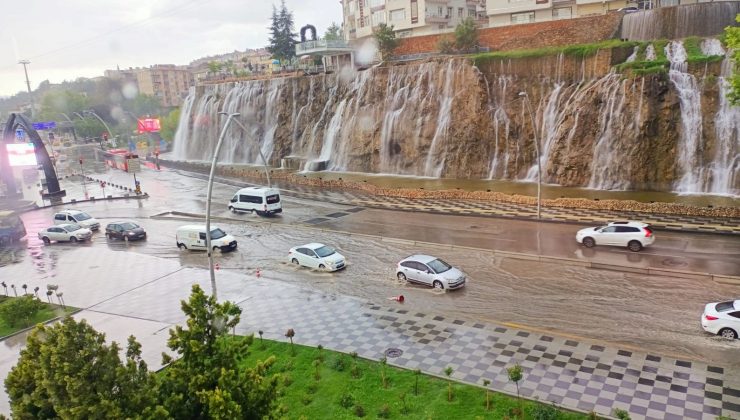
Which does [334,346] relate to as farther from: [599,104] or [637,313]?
[599,104]

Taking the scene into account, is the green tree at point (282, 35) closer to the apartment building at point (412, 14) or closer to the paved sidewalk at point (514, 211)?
the apartment building at point (412, 14)

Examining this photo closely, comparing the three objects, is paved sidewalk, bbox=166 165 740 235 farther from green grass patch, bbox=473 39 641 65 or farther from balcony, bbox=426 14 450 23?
balcony, bbox=426 14 450 23

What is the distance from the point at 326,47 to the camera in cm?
7106

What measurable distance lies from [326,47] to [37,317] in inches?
2197

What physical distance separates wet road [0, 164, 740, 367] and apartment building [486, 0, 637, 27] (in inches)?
1562

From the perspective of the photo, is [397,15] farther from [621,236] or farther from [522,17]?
[621,236]

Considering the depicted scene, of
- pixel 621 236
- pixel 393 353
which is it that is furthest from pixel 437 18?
pixel 393 353

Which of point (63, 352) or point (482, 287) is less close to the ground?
point (63, 352)

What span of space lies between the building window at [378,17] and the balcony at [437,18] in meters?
8.05

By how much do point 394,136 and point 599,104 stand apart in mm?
21451

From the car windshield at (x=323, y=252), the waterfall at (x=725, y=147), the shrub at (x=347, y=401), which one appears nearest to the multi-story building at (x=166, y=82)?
the waterfall at (x=725, y=147)

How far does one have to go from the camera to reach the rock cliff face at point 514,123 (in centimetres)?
4047

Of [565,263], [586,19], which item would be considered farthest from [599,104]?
[565,263]

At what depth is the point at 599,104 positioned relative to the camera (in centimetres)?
4409
